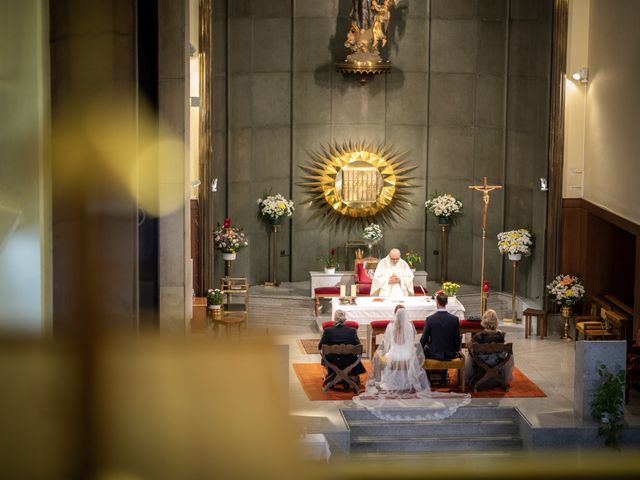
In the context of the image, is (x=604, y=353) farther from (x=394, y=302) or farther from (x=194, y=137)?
(x=194, y=137)

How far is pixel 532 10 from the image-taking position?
18625mm

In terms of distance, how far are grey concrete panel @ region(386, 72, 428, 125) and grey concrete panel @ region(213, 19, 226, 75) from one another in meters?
3.35

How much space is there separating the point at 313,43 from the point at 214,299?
6.40 meters

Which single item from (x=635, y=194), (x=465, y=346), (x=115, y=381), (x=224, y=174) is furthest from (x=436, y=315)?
(x=115, y=381)

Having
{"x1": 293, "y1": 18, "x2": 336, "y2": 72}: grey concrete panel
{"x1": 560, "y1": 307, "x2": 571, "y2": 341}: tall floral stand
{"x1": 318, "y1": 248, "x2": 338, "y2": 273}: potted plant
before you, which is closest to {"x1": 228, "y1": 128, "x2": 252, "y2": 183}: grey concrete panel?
{"x1": 293, "y1": 18, "x2": 336, "y2": 72}: grey concrete panel

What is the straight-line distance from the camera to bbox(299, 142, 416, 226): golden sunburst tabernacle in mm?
20094

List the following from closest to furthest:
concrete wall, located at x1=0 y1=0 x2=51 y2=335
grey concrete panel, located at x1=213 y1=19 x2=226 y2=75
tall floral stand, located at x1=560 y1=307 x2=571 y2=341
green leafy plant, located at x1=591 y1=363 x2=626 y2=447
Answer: concrete wall, located at x1=0 y1=0 x2=51 y2=335
green leafy plant, located at x1=591 y1=363 x2=626 y2=447
tall floral stand, located at x1=560 y1=307 x2=571 y2=341
grey concrete panel, located at x1=213 y1=19 x2=226 y2=75

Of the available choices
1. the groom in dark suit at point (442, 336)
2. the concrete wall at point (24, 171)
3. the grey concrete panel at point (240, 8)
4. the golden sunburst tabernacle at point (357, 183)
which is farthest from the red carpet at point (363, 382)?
the concrete wall at point (24, 171)

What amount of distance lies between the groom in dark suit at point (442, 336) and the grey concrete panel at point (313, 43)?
7815mm

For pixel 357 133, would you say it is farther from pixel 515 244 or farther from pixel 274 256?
pixel 515 244

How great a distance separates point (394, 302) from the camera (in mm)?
15461

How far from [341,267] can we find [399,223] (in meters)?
1.47

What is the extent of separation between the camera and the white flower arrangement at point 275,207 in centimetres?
1922

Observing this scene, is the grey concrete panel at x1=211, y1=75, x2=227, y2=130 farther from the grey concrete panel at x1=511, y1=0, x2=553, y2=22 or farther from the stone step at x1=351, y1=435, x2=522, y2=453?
the stone step at x1=351, y1=435, x2=522, y2=453
